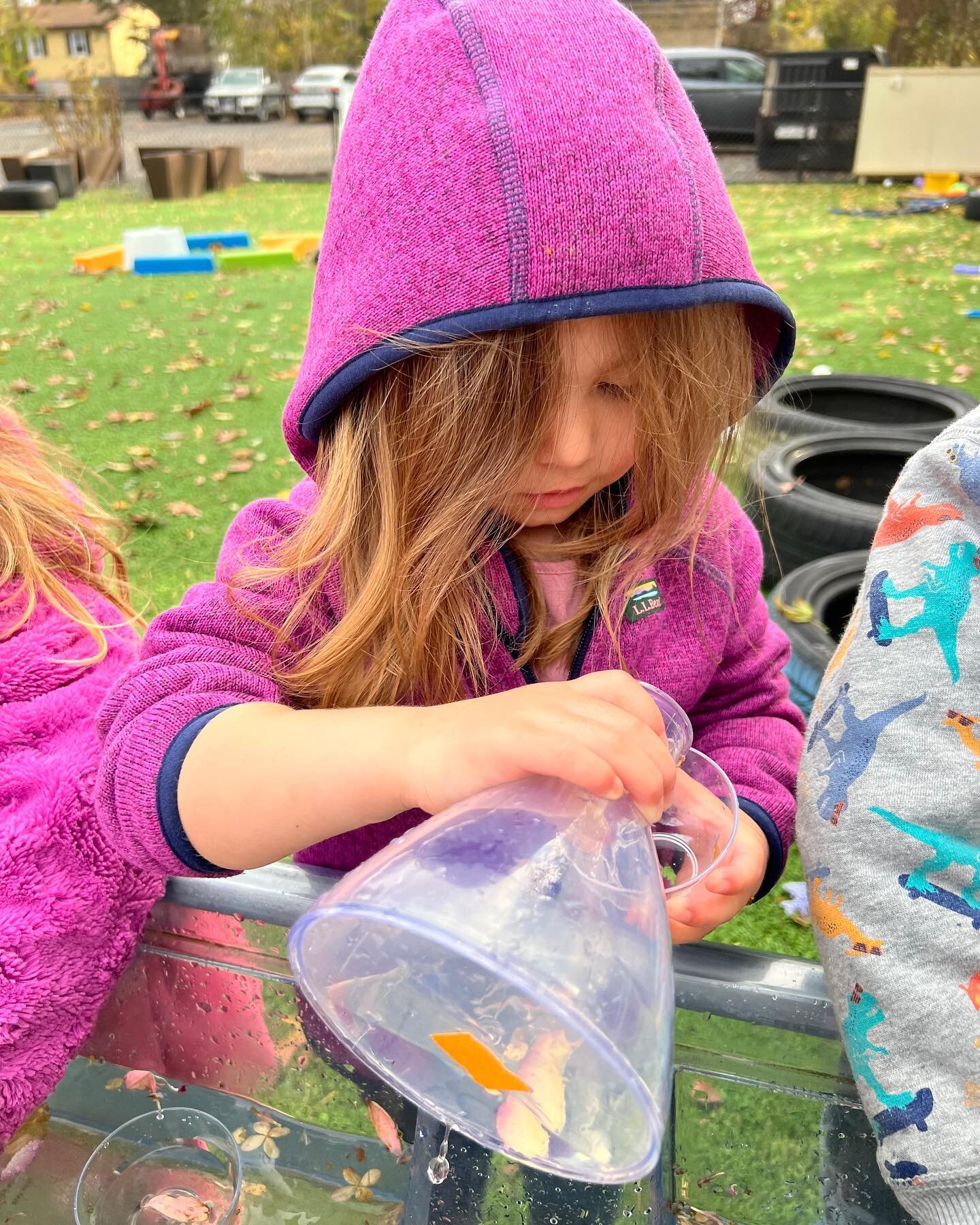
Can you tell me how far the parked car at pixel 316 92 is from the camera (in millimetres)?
21812

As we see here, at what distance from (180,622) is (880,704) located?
64cm

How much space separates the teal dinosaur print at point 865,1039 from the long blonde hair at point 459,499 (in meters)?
0.46

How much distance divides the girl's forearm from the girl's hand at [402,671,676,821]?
0.09 ft

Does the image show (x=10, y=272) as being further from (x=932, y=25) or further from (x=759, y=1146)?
(x=932, y=25)

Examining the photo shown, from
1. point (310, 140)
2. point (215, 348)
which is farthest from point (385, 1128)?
point (310, 140)

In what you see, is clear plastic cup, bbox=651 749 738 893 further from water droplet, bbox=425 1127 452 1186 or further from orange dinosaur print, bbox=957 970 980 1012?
water droplet, bbox=425 1127 452 1186

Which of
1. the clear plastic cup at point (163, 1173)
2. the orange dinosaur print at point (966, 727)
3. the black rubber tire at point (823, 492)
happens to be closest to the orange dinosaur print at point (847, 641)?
the orange dinosaur print at point (966, 727)

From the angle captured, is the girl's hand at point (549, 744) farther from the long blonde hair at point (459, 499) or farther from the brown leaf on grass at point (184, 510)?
the brown leaf on grass at point (184, 510)

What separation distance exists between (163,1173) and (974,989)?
819 millimetres

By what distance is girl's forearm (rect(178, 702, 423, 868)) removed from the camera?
81cm

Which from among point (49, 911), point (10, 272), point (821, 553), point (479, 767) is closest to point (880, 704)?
point (479, 767)

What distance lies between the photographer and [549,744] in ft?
2.25

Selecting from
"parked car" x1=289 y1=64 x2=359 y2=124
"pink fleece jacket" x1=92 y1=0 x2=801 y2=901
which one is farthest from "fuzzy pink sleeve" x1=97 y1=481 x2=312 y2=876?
"parked car" x1=289 y1=64 x2=359 y2=124

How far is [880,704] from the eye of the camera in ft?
2.77
